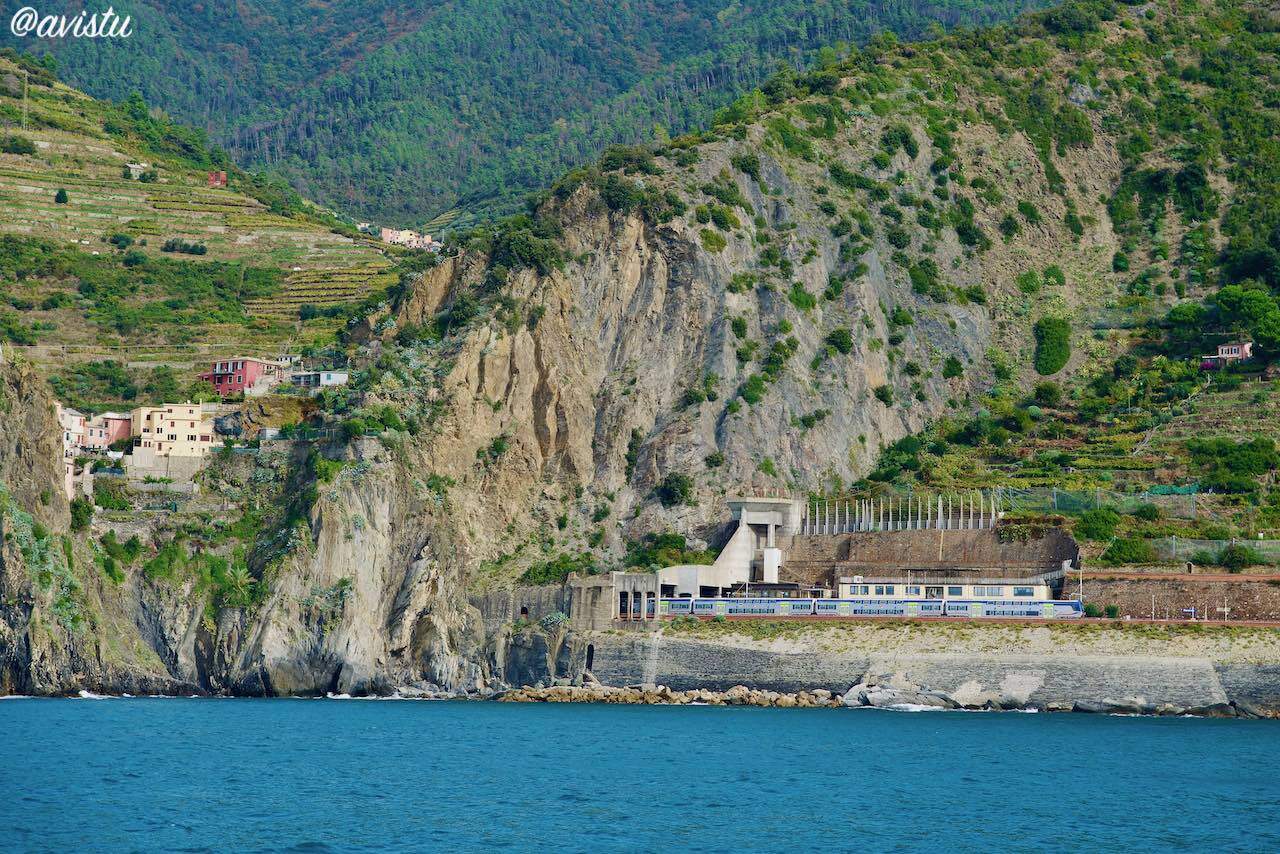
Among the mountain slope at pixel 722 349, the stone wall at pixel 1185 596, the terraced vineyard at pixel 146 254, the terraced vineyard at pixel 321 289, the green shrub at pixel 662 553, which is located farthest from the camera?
the terraced vineyard at pixel 321 289

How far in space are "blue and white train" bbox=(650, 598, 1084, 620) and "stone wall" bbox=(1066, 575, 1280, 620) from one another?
6.80 ft

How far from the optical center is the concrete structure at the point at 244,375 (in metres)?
135

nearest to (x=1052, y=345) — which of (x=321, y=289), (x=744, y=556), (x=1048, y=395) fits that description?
(x=1048, y=395)

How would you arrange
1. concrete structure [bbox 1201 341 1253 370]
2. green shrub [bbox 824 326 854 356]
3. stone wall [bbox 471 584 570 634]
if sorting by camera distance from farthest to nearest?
green shrub [bbox 824 326 854 356], concrete structure [bbox 1201 341 1253 370], stone wall [bbox 471 584 570 634]

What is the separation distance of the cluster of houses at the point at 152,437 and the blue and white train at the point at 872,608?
97.4 ft

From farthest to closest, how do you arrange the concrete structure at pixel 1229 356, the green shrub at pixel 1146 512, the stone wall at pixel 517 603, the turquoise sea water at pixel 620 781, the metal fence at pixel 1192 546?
the concrete structure at pixel 1229 356, the stone wall at pixel 517 603, the green shrub at pixel 1146 512, the metal fence at pixel 1192 546, the turquoise sea water at pixel 620 781

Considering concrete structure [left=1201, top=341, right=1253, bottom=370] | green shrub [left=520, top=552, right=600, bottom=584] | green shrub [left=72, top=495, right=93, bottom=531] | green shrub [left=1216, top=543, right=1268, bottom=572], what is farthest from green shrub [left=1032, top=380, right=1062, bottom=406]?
green shrub [left=72, top=495, right=93, bottom=531]

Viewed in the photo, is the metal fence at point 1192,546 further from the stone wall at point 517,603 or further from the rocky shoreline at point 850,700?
the stone wall at point 517,603

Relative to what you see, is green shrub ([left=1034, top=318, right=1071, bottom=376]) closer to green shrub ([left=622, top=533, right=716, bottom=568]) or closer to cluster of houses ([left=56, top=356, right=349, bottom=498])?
green shrub ([left=622, top=533, right=716, bottom=568])

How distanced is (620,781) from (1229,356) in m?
74.5

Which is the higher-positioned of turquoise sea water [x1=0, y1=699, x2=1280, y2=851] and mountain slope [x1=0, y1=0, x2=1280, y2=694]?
mountain slope [x1=0, y1=0, x2=1280, y2=694]

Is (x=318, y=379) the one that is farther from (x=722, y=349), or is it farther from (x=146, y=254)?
(x=146, y=254)

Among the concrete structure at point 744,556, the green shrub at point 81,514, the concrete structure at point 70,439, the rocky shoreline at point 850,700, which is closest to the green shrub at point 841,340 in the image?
the concrete structure at point 744,556

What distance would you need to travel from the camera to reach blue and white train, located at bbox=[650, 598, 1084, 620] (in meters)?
105
